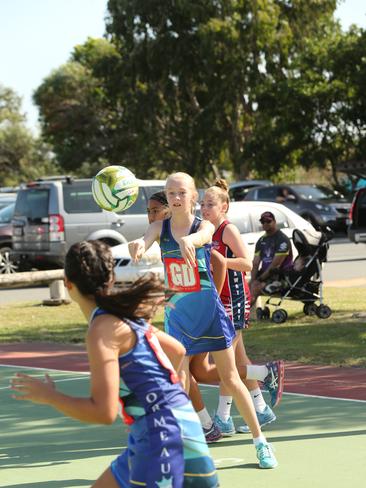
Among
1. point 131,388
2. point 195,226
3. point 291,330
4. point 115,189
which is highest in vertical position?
point 115,189

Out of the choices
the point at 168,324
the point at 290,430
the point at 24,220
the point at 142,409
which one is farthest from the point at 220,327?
the point at 24,220

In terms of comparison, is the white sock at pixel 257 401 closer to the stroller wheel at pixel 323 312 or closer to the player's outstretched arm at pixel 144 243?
the player's outstretched arm at pixel 144 243

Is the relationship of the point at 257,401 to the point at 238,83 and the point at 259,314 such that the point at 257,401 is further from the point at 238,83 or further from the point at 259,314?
the point at 238,83

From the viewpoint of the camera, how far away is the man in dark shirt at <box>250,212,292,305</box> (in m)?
16.0

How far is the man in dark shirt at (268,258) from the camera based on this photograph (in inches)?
629

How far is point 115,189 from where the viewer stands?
32.6 feet

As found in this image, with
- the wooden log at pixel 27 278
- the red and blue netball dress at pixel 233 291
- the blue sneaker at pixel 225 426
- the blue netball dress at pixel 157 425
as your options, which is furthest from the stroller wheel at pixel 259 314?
the blue netball dress at pixel 157 425

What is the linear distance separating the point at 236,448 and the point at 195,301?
117 cm

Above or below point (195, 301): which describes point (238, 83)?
above

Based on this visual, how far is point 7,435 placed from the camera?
8523 millimetres

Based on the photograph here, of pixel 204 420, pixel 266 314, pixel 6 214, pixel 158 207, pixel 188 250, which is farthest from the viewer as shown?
pixel 6 214

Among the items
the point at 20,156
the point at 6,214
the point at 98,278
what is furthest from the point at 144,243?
the point at 20,156

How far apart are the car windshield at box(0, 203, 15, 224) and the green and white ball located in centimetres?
1718

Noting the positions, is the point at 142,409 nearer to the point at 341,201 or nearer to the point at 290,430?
the point at 290,430
